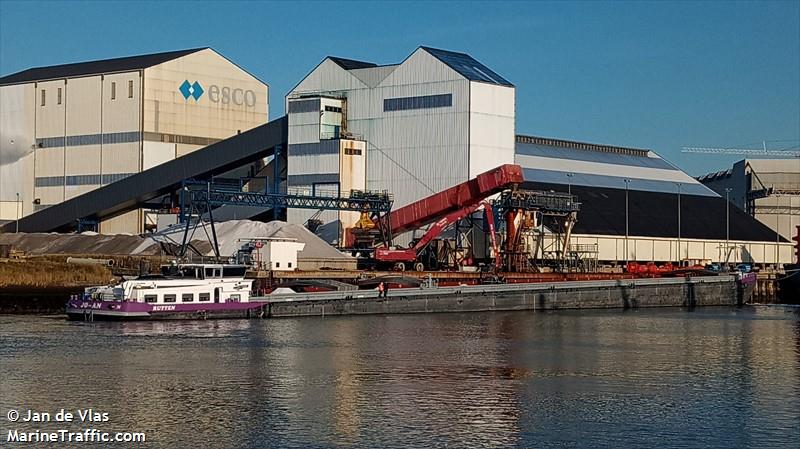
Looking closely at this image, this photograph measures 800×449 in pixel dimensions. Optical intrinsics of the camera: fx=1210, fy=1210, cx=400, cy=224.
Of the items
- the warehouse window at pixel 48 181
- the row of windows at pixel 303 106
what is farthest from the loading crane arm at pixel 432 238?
the warehouse window at pixel 48 181

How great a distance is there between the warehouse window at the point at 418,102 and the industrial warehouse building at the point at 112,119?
23.8 meters

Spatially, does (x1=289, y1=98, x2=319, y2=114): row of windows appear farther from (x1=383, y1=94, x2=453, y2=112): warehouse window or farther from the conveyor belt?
(x1=383, y1=94, x2=453, y2=112): warehouse window

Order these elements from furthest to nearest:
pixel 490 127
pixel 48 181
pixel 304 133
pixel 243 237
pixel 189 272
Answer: pixel 48 181 < pixel 304 133 < pixel 490 127 < pixel 243 237 < pixel 189 272

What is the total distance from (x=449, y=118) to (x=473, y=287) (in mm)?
21001

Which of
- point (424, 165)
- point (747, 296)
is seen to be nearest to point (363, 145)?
point (424, 165)

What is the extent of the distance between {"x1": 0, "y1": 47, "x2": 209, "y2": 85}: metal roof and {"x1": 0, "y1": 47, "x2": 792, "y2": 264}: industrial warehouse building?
3591 millimetres

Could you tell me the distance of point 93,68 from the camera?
120812 mm

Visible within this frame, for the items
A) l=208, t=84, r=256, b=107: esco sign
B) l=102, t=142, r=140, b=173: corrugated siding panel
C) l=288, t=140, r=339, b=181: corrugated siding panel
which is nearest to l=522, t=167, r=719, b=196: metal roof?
l=288, t=140, r=339, b=181: corrugated siding panel

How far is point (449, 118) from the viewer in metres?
98.4

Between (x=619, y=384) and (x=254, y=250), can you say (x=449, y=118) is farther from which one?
(x=619, y=384)

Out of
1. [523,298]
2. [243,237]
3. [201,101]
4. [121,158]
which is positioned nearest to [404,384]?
[523,298]

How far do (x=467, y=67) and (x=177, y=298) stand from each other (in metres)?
43.9

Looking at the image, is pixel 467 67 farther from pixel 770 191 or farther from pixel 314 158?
pixel 770 191

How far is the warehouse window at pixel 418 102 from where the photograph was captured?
98625 mm
